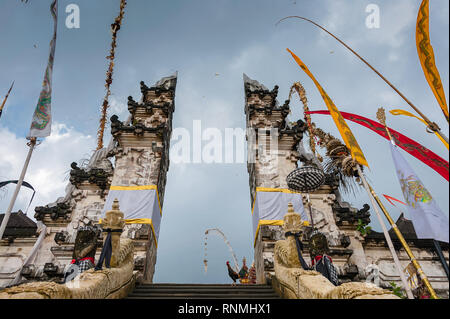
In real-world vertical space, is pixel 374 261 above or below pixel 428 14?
below

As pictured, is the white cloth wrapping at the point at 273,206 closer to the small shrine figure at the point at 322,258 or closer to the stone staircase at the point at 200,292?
the stone staircase at the point at 200,292

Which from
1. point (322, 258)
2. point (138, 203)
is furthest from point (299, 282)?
point (138, 203)

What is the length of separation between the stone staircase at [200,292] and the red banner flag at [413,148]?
438 centimetres

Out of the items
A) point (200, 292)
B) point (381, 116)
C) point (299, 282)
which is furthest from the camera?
point (381, 116)

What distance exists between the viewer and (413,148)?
666 centimetres

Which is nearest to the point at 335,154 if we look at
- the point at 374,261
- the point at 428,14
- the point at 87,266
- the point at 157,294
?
the point at 374,261

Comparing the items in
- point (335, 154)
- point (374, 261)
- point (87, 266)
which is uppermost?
point (335, 154)

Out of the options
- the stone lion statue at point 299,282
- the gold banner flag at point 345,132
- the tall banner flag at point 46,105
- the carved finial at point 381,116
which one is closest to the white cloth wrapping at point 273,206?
the stone lion statue at point 299,282

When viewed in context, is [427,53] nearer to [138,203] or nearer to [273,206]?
[273,206]

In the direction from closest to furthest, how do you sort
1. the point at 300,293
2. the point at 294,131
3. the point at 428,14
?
the point at 300,293 < the point at 428,14 < the point at 294,131

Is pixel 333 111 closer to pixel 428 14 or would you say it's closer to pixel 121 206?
pixel 428 14

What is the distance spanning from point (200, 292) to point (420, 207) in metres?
4.66

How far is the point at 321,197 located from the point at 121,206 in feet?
25.9

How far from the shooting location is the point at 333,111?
24.6 feet
